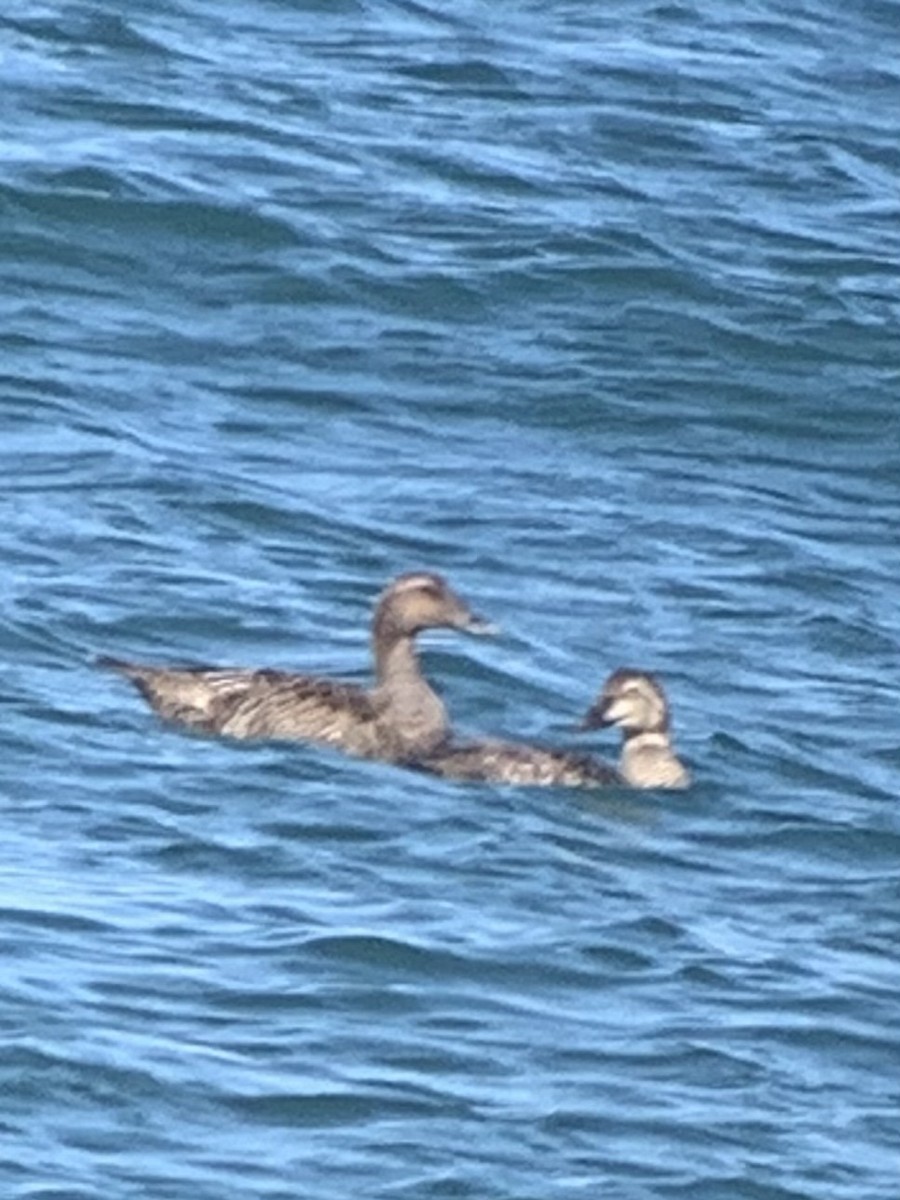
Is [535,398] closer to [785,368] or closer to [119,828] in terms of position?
[785,368]

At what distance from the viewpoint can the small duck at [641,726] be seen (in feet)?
57.9

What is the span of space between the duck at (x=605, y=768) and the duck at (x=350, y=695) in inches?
9.5

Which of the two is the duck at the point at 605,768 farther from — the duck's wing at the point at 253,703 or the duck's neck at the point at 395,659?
the duck's neck at the point at 395,659

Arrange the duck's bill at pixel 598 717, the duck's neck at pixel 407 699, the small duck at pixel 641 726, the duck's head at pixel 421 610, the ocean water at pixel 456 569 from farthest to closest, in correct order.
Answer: the duck's head at pixel 421 610
the duck's neck at pixel 407 699
the duck's bill at pixel 598 717
the small duck at pixel 641 726
the ocean water at pixel 456 569

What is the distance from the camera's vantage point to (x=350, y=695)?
18281 millimetres

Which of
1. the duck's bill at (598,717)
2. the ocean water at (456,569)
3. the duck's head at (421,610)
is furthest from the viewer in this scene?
the duck's head at (421,610)

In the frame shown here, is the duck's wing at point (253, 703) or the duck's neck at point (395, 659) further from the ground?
the duck's neck at point (395, 659)

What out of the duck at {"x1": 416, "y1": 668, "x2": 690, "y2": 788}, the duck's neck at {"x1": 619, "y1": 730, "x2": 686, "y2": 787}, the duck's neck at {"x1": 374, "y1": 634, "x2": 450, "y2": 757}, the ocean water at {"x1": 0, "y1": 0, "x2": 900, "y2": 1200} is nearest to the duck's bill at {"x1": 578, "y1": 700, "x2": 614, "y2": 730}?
the duck at {"x1": 416, "y1": 668, "x2": 690, "y2": 788}

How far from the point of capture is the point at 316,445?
852 inches

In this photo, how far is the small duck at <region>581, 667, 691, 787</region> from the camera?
17656 millimetres

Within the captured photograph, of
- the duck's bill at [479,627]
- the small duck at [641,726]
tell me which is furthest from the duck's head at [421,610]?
the small duck at [641,726]

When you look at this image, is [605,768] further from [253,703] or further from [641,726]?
[253,703]

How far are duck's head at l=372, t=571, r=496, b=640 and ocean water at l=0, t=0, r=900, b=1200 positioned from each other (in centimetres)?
56

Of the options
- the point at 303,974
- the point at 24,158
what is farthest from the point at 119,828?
the point at 24,158
